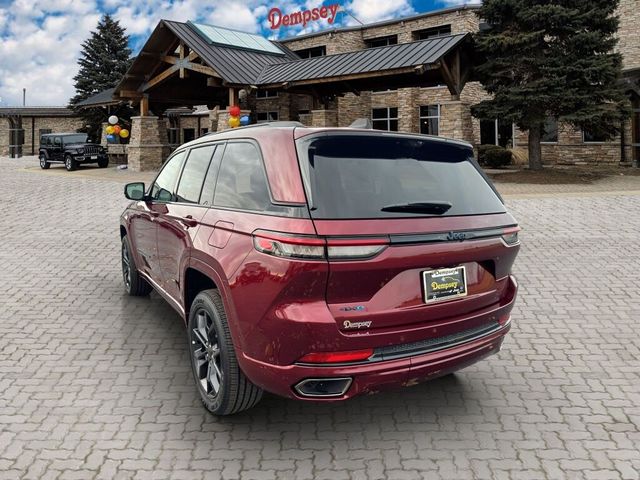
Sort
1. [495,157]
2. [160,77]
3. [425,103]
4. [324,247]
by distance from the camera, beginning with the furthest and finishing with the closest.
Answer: [425,103] < [160,77] < [495,157] < [324,247]

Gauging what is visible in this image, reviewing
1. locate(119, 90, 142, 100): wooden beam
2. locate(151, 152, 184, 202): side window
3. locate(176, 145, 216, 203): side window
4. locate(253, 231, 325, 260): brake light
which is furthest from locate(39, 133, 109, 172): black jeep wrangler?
locate(253, 231, 325, 260): brake light

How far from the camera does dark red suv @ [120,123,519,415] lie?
2.88 m

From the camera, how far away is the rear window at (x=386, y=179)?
299 cm

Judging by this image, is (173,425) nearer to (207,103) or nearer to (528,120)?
(528,120)

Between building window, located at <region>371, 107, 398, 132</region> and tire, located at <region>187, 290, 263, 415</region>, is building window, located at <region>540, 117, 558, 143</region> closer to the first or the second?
building window, located at <region>371, 107, 398, 132</region>

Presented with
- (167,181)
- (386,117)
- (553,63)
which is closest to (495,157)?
(553,63)

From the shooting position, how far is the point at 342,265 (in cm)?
283

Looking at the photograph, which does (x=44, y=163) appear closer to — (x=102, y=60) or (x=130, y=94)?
(x=130, y=94)

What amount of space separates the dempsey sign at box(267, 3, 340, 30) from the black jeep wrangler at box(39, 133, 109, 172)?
17.0 meters

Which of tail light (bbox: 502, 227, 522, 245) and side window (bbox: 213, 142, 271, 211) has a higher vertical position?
side window (bbox: 213, 142, 271, 211)

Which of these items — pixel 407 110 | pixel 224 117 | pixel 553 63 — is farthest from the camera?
pixel 407 110

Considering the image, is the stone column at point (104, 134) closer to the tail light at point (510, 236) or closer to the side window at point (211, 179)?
the side window at point (211, 179)

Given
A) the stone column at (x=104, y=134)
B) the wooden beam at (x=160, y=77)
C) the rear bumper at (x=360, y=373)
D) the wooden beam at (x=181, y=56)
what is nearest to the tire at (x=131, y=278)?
the rear bumper at (x=360, y=373)

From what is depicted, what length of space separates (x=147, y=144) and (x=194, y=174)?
86.5 ft
